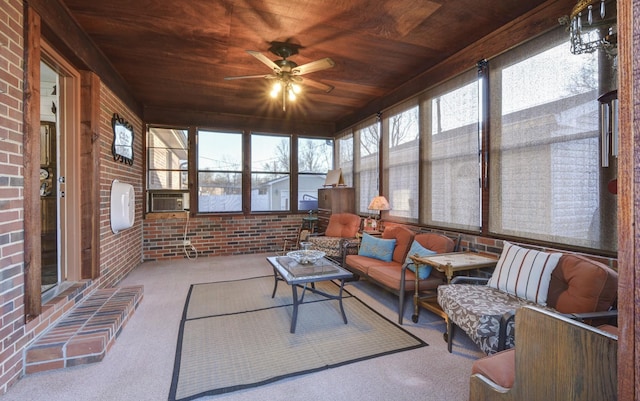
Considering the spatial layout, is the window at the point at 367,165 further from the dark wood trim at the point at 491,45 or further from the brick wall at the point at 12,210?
the brick wall at the point at 12,210

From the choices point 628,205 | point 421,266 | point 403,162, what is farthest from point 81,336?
point 403,162

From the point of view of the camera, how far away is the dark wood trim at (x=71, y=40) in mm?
2320

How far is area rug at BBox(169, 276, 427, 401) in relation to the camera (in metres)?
1.97

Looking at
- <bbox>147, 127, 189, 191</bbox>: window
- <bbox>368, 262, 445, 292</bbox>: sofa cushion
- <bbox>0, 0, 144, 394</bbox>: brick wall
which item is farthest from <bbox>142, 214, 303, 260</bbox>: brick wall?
<bbox>368, 262, 445, 292</bbox>: sofa cushion

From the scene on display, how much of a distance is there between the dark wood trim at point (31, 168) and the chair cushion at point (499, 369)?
9.57ft

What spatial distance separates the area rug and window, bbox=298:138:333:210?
10.7ft

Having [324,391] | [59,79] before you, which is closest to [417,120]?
[324,391]

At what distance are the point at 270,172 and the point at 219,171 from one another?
1.04m

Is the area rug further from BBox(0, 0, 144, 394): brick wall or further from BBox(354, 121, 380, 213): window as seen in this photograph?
BBox(354, 121, 380, 213): window

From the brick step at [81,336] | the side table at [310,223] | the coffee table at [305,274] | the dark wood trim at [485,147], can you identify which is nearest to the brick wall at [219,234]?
the side table at [310,223]

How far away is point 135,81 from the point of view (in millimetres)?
4254

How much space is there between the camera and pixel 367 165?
5.33 m

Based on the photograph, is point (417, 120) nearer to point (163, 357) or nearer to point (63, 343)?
point (163, 357)

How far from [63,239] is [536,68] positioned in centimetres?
488
